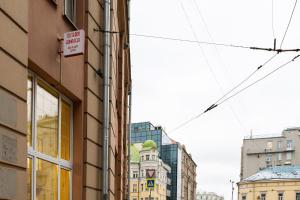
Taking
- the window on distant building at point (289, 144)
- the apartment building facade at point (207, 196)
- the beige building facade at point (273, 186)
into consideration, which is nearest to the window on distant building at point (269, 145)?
the window on distant building at point (289, 144)

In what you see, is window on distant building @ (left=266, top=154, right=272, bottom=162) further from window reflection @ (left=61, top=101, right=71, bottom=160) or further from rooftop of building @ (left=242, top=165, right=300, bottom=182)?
window reflection @ (left=61, top=101, right=71, bottom=160)

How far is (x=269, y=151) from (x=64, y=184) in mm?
87067

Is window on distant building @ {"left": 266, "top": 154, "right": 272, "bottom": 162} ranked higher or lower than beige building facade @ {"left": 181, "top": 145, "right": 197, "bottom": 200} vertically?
higher

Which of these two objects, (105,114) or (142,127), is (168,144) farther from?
(105,114)

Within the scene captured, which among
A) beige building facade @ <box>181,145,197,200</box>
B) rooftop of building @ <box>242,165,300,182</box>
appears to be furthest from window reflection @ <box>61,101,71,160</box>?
beige building facade @ <box>181,145,197,200</box>

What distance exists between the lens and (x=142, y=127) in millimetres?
93062

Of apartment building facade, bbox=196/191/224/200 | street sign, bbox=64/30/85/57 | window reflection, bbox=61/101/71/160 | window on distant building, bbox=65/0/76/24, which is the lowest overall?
apartment building facade, bbox=196/191/224/200

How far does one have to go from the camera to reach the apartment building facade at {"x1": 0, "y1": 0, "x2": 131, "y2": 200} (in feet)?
15.8

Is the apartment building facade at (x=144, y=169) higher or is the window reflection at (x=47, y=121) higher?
the window reflection at (x=47, y=121)

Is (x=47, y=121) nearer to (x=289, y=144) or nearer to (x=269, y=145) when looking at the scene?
(x=289, y=144)

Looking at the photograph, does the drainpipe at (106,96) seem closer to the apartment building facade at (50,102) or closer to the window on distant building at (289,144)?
the apartment building facade at (50,102)

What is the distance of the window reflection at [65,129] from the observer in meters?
7.05

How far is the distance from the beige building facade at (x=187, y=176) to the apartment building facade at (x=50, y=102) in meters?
84.6

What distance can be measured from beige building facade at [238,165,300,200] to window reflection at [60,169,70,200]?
213 ft
